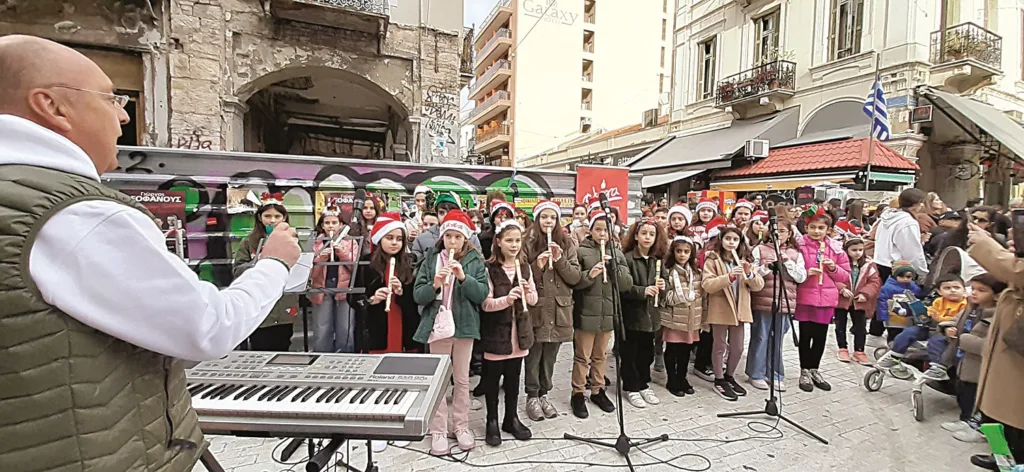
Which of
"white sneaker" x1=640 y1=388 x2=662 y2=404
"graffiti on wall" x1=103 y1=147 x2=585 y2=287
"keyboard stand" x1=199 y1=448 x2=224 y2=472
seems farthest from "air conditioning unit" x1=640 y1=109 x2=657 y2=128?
"keyboard stand" x1=199 y1=448 x2=224 y2=472

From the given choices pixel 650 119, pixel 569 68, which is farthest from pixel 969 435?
pixel 569 68

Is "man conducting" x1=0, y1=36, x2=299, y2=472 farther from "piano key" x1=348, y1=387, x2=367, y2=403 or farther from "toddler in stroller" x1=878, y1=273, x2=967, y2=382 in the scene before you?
"toddler in stroller" x1=878, y1=273, x2=967, y2=382

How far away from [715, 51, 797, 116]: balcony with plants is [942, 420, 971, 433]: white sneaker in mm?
12455

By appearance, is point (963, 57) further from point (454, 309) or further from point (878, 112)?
point (454, 309)

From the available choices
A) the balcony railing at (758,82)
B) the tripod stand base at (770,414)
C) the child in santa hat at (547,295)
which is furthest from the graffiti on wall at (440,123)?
the balcony railing at (758,82)

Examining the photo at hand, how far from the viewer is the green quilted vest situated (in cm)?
100

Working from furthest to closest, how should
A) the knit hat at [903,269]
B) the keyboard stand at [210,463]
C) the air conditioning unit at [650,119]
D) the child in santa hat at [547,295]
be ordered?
the air conditioning unit at [650,119], the knit hat at [903,269], the child in santa hat at [547,295], the keyboard stand at [210,463]

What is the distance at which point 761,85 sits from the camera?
14.4 metres

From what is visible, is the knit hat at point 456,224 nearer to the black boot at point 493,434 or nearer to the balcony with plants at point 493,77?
the black boot at point 493,434

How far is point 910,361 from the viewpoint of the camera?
4.44m

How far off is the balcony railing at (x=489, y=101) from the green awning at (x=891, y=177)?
28.2 meters

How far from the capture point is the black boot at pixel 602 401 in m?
4.25

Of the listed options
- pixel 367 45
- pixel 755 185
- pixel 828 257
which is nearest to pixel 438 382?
pixel 828 257

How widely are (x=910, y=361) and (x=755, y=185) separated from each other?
9.71 m
